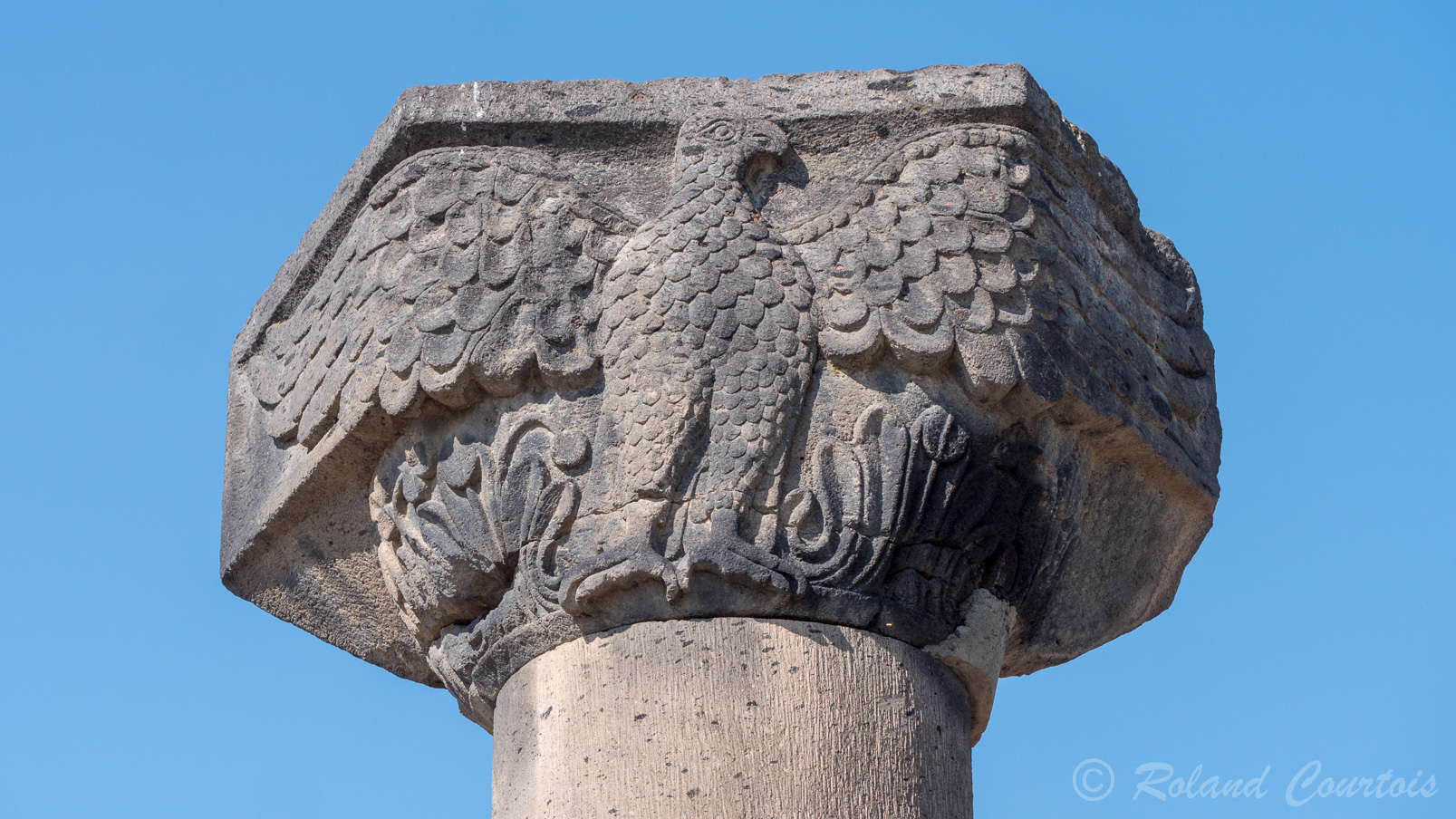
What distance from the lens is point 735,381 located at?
350 centimetres

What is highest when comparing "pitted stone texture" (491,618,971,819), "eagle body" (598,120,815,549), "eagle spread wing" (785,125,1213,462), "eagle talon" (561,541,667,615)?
"eagle spread wing" (785,125,1213,462)

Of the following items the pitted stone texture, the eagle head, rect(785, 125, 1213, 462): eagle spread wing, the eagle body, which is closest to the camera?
Result: the pitted stone texture

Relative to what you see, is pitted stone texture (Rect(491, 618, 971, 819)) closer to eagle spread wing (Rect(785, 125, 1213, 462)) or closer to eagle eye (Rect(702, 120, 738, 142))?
eagle spread wing (Rect(785, 125, 1213, 462))

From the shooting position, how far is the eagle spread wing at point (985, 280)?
357 cm

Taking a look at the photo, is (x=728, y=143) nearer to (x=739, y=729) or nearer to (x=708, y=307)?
(x=708, y=307)

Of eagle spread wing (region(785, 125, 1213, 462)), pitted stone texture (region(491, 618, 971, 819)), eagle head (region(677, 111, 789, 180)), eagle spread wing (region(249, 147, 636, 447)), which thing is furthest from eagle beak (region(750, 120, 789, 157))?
pitted stone texture (region(491, 618, 971, 819))

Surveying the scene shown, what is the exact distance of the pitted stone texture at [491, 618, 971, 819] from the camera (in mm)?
3363

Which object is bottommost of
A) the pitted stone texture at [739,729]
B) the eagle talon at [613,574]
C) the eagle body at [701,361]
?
the pitted stone texture at [739,729]

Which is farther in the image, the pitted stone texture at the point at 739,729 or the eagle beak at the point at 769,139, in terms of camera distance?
the eagle beak at the point at 769,139

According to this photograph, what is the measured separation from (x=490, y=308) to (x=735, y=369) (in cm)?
52

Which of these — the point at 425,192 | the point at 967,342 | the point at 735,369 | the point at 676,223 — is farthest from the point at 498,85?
the point at 967,342

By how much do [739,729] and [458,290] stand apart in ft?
3.43

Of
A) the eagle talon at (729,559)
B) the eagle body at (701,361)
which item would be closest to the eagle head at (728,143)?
the eagle body at (701,361)

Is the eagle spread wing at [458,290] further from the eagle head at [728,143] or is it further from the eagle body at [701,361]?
the eagle head at [728,143]
